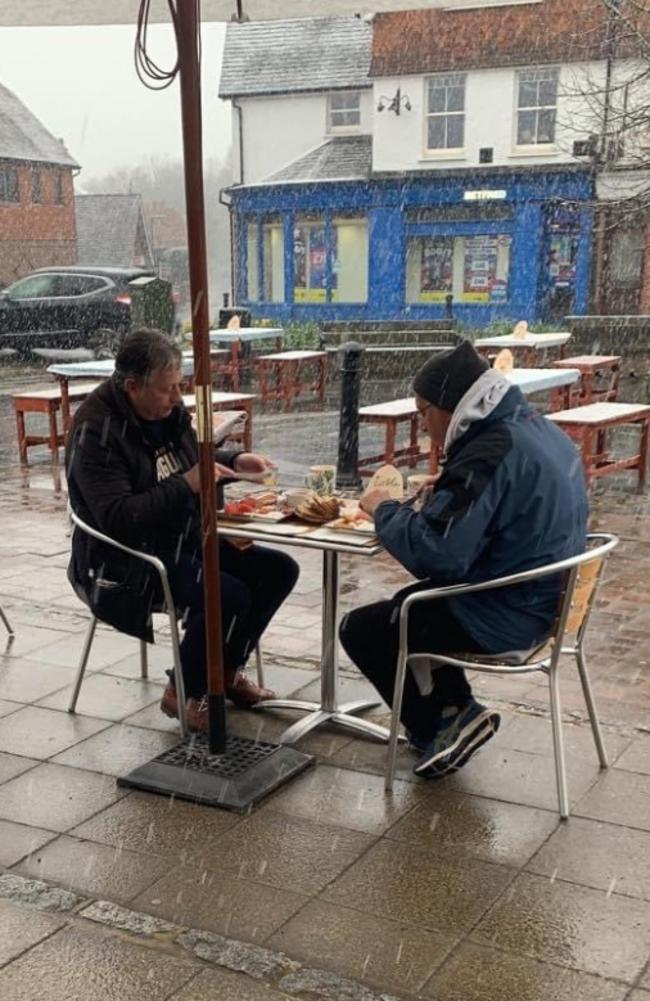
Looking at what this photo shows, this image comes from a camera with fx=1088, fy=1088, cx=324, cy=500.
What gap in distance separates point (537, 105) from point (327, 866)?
80.5ft

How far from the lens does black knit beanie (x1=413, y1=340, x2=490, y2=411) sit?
339 centimetres

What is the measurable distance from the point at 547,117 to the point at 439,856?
24301 mm

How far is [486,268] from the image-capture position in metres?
26.9

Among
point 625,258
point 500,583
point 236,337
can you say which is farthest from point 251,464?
point 625,258

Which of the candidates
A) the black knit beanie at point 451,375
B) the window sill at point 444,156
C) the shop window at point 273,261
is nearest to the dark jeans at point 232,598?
the black knit beanie at point 451,375

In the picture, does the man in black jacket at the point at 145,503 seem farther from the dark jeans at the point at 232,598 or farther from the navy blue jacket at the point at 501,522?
the navy blue jacket at the point at 501,522

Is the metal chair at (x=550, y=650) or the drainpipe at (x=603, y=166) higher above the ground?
the drainpipe at (x=603, y=166)

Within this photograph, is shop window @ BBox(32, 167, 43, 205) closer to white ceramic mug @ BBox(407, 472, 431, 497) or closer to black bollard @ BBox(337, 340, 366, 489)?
black bollard @ BBox(337, 340, 366, 489)

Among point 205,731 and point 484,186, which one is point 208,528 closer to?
point 205,731

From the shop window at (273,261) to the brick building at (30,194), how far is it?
1123 centimetres

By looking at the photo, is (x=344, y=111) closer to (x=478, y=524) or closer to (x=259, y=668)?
(x=259, y=668)

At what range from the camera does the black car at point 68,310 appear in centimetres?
2158

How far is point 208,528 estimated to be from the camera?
3328mm

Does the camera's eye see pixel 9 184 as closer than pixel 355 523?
No
